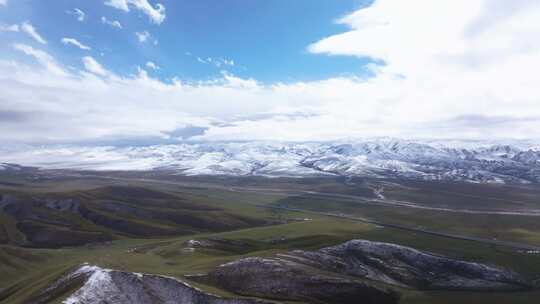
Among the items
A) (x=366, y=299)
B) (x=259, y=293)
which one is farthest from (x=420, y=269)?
(x=259, y=293)

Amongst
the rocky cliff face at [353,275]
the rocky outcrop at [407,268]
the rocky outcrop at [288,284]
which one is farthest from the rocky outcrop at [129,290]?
the rocky outcrop at [407,268]

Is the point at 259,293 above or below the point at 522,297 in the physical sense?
above

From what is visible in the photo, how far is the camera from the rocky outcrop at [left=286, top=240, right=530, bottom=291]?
126 m

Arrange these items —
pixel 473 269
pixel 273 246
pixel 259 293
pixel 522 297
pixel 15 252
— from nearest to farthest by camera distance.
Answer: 1. pixel 259 293
2. pixel 522 297
3. pixel 473 269
4. pixel 15 252
5. pixel 273 246

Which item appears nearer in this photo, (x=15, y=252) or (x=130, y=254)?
(x=130, y=254)

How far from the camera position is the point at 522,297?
11888 cm

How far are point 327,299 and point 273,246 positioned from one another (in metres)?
63.7

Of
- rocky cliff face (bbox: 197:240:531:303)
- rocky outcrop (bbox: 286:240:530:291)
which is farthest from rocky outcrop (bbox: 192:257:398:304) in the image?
rocky outcrop (bbox: 286:240:530:291)

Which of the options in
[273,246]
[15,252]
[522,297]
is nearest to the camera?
[522,297]

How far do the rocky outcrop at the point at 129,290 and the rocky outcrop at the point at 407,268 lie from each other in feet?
129

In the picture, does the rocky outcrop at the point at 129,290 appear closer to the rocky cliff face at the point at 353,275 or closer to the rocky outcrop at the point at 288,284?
the rocky outcrop at the point at 288,284

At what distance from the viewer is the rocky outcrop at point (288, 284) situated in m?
101

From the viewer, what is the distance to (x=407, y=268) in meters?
135

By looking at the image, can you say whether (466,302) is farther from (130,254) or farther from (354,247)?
(130,254)
